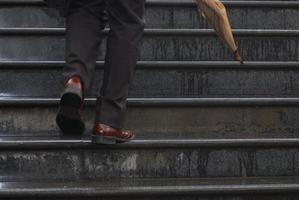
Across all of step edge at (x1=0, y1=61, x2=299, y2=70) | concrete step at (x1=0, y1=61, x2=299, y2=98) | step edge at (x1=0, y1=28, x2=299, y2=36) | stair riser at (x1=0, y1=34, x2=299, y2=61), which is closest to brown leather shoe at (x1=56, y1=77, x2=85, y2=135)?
concrete step at (x1=0, y1=61, x2=299, y2=98)

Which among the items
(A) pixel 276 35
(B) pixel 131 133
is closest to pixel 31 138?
(B) pixel 131 133

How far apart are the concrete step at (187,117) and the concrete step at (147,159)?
206 mm

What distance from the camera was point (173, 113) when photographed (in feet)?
12.8

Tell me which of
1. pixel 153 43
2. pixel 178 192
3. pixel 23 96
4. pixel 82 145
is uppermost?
pixel 153 43

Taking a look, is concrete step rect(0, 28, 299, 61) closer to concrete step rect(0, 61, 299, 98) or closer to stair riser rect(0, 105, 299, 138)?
concrete step rect(0, 61, 299, 98)

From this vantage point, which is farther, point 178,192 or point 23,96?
point 23,96

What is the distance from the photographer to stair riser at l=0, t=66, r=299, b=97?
13.6 ft

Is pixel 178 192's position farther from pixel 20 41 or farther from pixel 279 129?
pixel 20 41

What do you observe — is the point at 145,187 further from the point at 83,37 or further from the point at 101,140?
the point at 83,37

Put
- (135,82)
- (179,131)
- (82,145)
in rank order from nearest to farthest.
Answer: (82,145)
(179,131)
(135,82)

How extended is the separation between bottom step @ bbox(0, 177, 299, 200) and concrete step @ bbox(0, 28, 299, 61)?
1.25m

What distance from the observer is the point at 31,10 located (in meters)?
4.69

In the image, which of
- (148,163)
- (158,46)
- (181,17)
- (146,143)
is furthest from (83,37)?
(181,17)

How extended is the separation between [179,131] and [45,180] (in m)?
0.91
